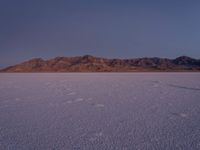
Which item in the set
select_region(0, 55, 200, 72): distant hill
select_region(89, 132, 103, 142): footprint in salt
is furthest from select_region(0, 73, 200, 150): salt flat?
select_region(0, 55, 200, 72): distant hill

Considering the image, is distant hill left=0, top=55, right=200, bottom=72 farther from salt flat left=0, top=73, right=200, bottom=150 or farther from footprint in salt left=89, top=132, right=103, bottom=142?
footprint in salt left=89, top=132, right=103, bottom=142

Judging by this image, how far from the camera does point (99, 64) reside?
3445 inches

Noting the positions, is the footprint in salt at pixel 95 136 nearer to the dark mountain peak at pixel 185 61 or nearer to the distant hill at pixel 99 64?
the distant hill at pixel 99 64

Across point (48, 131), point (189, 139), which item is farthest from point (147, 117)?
point (48, 131)

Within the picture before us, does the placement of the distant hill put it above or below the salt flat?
above

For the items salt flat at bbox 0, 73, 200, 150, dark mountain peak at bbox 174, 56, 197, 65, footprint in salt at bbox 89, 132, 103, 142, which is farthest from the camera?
dark mountain peak at bbox 174, 56, 197, 65

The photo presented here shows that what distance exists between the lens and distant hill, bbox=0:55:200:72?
82912 millimetres

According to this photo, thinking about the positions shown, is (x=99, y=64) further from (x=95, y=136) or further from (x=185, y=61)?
(x=95, y=136)

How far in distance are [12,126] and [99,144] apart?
1.71m

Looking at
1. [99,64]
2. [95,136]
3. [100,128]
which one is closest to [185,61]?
[99,64]

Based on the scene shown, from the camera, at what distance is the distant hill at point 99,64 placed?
82.9 meters

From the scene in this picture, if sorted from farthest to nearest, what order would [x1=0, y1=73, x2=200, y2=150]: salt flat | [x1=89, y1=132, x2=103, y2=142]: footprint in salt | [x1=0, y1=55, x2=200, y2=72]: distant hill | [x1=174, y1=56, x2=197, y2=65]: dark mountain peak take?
[x1=174, y1=56, x2=197, y2=65]: dark mountain peak → [x1=0, y1=55, x2=200, y2=72]: distant hill → [x1=89, y1=132, x2=103, y2=142]: footprint in salt → [x1=0, y1=73, x2=200, y2=150]: salt flat

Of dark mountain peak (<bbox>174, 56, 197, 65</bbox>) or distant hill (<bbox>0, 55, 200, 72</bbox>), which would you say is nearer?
distant hill (<bbox>0, 55, 200, 72</bbox>)

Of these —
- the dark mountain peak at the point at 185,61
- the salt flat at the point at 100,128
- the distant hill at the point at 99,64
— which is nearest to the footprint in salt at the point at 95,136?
the salt flat at the point at 100,128
